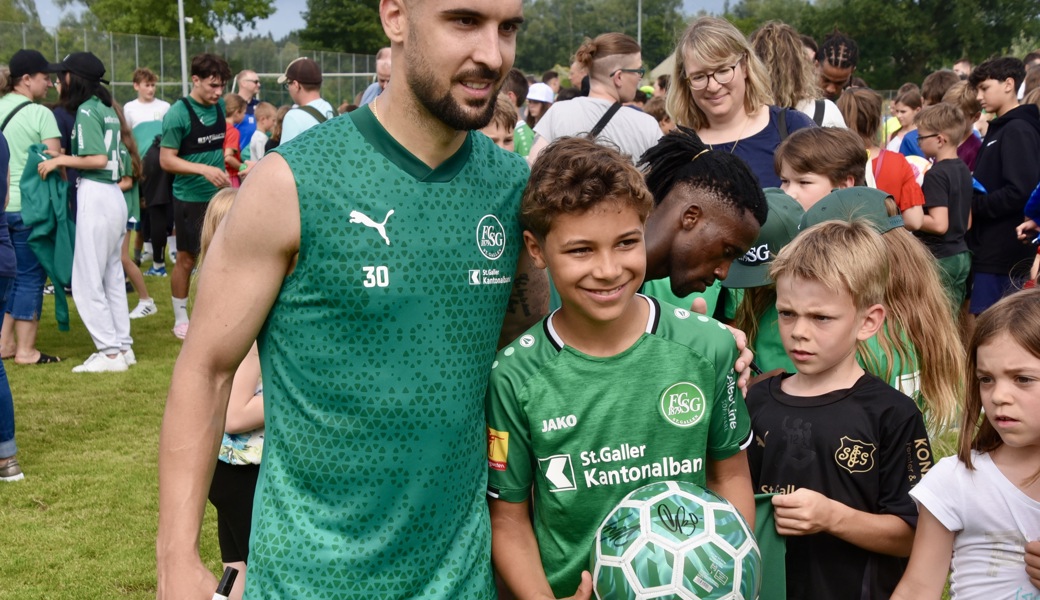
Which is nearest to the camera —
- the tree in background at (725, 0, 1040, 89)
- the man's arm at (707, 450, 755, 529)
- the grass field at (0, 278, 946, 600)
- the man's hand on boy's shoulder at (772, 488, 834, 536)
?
the man's arm at (707, 450, 755, 529)

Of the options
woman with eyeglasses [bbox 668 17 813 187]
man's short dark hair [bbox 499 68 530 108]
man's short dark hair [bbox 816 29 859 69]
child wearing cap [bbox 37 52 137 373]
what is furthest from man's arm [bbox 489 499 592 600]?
man's short dark hair [bbox 499 68 530 108]

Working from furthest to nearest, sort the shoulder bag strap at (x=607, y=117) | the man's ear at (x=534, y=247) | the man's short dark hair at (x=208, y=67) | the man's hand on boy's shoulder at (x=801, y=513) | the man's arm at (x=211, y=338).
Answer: the man's short dark hair at (x=208, y=67) → the shoulder bag strap at (x=607, y=117) → the man's hand on boy's shoulder at (x=801, y=513) → the man's ear at (x=534, y=247) → the man's arm at (x=211, y=338)

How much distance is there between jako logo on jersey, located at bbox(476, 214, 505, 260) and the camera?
244 cm

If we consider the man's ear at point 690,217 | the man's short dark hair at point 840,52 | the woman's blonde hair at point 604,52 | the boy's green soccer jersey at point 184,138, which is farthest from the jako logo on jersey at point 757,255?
the boy's green soccer jersey at point 184,138

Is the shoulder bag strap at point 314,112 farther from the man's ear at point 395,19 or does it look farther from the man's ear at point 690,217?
the man's ear at point 395,19

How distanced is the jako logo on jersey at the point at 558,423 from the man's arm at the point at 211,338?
0.76 m

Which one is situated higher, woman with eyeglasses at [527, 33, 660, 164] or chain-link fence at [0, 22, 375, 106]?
chain-link fence at [0, 22, 375, 106]

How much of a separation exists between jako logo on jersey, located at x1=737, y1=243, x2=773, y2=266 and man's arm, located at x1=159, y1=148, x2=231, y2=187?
8277 mm

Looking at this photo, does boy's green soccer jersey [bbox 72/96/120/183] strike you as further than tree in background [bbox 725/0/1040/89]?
No

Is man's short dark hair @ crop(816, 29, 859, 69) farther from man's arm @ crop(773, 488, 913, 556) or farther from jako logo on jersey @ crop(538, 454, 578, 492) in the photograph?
jako logo on jersey @ crop(538, 454, 578, 492)

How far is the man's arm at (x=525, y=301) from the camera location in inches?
111

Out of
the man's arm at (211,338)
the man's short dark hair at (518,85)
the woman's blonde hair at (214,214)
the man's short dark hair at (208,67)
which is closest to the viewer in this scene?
the man's arm at (211,338)

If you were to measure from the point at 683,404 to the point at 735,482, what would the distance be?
0.33 meters

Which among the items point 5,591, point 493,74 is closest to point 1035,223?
point 493,74
